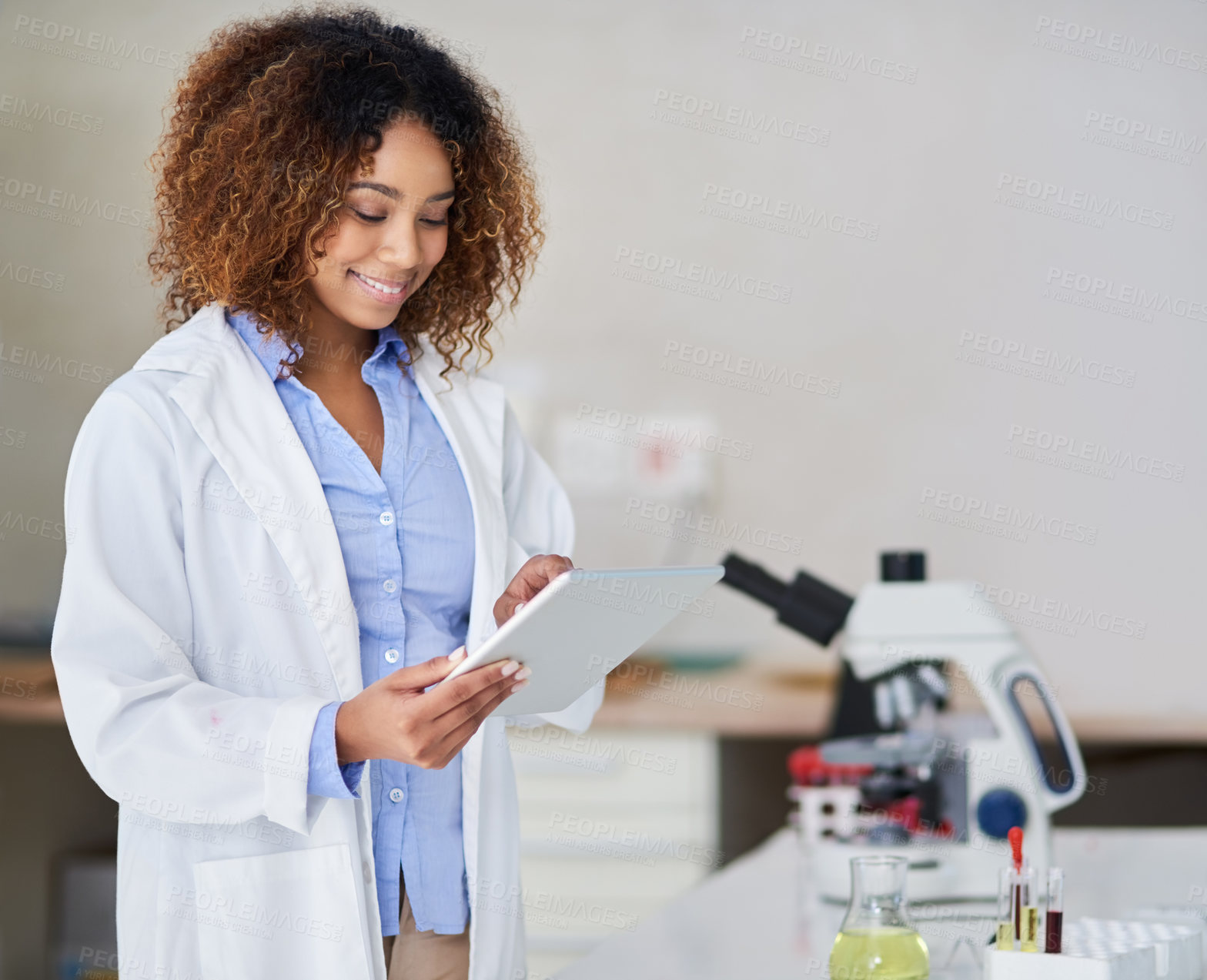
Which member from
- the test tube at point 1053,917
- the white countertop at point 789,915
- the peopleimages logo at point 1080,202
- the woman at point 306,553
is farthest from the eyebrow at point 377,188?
the peopleimages logo at point 1080,202

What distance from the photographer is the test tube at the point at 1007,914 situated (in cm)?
101

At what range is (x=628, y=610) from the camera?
96 cm

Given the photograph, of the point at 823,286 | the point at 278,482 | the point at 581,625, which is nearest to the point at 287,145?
the point at 278,482

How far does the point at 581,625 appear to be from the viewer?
94 centimetres

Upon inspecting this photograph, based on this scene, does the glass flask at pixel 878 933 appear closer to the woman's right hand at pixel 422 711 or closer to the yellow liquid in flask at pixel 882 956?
the yellow liquid in flask at pixel 882 956

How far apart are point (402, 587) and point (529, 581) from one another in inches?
4.6

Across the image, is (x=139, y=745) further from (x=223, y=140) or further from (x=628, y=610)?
(x=223, y=140)

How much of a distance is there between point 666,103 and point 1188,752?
84.0 inches

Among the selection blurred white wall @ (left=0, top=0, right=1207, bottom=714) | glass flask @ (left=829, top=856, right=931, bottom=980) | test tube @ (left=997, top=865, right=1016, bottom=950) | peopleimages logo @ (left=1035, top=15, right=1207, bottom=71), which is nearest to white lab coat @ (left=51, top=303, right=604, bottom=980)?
glass flask @ (left=829, top=856, right=931, bottom=980)

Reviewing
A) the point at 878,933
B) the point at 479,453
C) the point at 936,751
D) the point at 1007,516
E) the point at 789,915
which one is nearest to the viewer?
the point at 878,933

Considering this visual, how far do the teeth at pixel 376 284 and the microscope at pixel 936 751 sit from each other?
1.92ft

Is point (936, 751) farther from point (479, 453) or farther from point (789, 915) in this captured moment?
point (479, 453)

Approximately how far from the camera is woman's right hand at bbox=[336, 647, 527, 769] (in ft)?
3.02

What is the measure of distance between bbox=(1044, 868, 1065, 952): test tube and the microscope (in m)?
0.36
